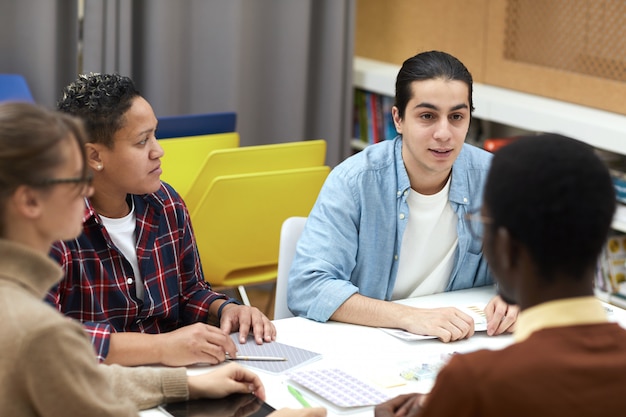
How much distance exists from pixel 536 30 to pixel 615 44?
1.50ft

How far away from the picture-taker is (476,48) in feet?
14.8

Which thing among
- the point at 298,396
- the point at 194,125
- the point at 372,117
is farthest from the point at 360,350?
the point at 372,117

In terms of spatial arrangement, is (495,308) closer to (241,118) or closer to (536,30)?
(536,30)

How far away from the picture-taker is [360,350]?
2.06 m

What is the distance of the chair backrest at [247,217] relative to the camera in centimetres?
320

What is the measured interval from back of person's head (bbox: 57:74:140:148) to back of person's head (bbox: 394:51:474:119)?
0.79m

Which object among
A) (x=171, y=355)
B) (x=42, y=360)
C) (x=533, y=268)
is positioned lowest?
(x=171, y=355)

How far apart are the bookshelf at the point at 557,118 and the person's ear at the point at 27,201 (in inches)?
101

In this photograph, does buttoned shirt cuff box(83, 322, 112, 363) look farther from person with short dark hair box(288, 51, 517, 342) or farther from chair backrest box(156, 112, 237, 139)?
chair backrest box(156, 112, 237, 139)

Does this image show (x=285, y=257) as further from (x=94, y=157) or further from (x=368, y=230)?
(x=94, y=157)

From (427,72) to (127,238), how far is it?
0.94 metres

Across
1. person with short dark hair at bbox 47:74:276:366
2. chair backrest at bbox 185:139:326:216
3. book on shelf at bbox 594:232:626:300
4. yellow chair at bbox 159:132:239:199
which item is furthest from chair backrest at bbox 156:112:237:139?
book on shelf at bbox 594:232:626:300

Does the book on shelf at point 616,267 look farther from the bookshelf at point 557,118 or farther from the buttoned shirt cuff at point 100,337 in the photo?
the buttoned shirt cuff at point 100,337

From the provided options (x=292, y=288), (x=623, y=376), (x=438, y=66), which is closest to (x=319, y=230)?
(x=292, y=288)
